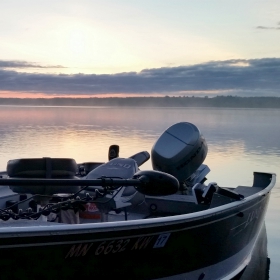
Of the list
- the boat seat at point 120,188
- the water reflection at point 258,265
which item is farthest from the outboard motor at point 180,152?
the water reflection at point 258,265

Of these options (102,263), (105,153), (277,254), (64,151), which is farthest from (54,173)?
(64,151)

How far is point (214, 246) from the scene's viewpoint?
6277mm

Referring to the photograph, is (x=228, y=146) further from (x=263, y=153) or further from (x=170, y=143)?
(x=170, y=143)

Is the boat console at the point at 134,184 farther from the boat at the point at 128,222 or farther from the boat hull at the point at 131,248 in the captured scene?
the boat hull at the point at 131,248

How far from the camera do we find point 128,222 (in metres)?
5.10

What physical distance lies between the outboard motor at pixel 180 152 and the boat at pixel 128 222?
16mm

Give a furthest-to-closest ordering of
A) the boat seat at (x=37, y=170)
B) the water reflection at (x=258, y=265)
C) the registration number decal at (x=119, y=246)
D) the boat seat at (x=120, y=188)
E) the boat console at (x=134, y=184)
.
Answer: the water reflection at (x=258, y=265)
the boat seat at (x=120, y=188)
the boat seat at (x=37, y=170)
the boat console at (x=134, y=184)
the registration number decal at (x=119, y=246)

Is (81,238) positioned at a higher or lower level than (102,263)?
higher

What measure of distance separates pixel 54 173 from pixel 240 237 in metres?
2.84

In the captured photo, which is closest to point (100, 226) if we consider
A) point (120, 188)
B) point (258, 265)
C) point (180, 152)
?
point (120, 188)

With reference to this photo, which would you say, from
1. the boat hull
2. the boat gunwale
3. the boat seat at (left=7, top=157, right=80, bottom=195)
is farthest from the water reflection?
the boat seat at (left=7, top=157, right=80, bottom=195)

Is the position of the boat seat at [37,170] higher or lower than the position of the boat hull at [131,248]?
higher

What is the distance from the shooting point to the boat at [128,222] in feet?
15.6

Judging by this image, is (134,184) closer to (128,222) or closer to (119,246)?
(128,222)
